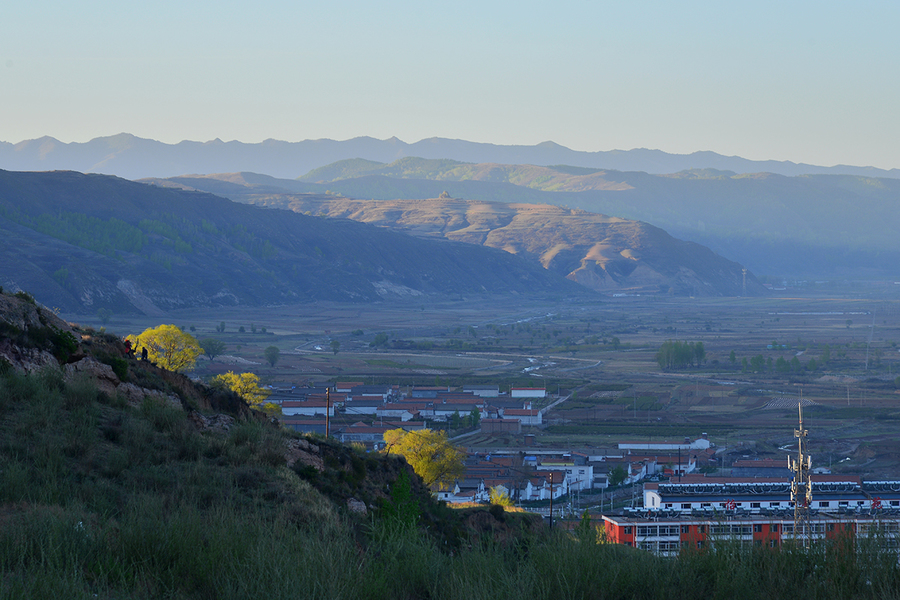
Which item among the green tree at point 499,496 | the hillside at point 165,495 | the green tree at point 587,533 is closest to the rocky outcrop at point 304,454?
the hillside at point 165,495

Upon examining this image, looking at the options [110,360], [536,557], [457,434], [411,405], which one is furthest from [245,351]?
[536,557]

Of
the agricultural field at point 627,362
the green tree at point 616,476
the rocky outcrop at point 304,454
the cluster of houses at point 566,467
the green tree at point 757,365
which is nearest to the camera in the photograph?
the rocky outcrop at point 304,454

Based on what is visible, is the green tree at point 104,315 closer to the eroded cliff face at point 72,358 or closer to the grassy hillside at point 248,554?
the eroded cliff face at point 72,358

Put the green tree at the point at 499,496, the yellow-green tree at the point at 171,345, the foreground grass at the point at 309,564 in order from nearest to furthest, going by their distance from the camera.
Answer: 1. the foreground grass at the point at 309,564
2. the green tree at the point at 499,496
3. the yellow-green tree at the point at 171,345

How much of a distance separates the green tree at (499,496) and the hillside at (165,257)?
89109mm

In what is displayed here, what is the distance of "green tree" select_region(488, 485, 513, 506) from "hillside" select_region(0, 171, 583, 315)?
89109 mm

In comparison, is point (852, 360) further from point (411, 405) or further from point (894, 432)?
point (411, 405)

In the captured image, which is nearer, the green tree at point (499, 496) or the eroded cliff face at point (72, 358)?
the eroded cliff face at point (72, 358)

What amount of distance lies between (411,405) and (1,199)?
413 feet

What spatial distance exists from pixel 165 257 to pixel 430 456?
133m

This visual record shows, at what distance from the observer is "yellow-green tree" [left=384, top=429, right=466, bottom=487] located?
103 ft

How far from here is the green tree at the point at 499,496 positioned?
1254 inches

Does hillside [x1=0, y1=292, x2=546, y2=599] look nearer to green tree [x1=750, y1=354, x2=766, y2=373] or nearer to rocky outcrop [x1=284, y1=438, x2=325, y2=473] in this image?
→ rocky outcrop [x1=284, y1=438, x2=325, y2=473]

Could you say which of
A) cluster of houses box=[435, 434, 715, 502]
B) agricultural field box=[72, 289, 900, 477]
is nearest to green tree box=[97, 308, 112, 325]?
agricultural field box=[72, 289, 900, 477]
